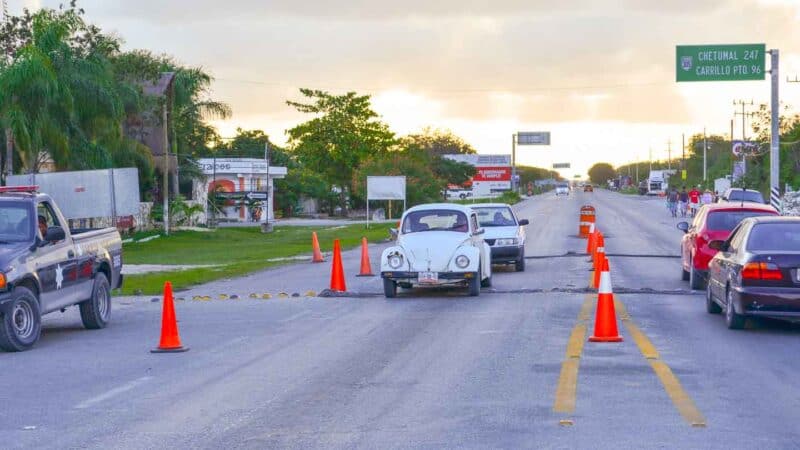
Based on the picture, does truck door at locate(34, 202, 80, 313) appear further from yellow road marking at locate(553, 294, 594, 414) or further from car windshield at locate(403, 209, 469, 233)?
car windshield at locate(403, 209, 469, 233)

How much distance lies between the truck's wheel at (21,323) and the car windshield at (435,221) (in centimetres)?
856

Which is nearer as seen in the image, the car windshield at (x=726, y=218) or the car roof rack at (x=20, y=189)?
the car roof rack at (x=20, y=189)

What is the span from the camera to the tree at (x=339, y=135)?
8950cm

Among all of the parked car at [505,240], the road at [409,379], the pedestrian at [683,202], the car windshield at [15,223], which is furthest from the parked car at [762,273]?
the pedestrian at [683,202]

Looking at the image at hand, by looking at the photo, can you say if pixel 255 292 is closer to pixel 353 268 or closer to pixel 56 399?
pixel 353 268

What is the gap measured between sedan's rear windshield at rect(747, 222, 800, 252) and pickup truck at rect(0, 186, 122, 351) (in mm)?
8909

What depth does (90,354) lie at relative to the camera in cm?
1427

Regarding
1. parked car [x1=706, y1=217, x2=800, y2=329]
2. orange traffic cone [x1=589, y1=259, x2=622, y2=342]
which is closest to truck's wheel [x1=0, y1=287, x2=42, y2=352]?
orange traffic cone [x1=589, y1=259, x2=622, y2=342]

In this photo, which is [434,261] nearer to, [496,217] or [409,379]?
[496,217]

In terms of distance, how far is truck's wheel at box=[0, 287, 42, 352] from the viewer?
14.3 meters

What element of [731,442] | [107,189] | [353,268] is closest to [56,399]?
[731,442]

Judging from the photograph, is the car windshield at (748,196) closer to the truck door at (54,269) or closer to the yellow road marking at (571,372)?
the yellow road marking at (571,372)

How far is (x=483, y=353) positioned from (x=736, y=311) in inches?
147

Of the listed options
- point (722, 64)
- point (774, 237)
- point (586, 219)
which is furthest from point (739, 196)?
point (774, 237)
